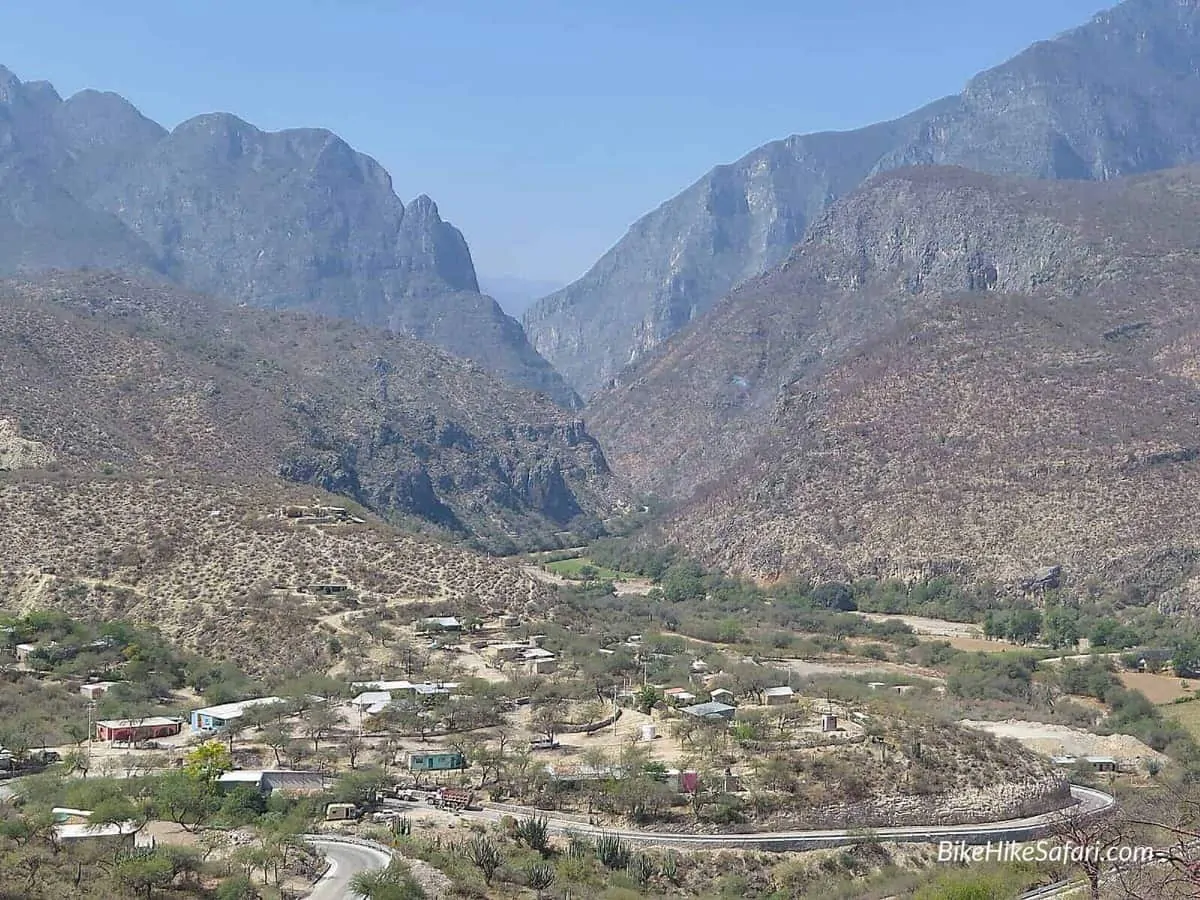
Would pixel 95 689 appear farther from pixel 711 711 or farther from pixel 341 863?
pixel 341 863

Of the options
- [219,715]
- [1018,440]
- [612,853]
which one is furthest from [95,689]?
[1018,440]

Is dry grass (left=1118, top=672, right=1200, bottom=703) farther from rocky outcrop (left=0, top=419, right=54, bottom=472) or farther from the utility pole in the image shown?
rocky outcrop (left=0, top=419, right=54, bottom=472)

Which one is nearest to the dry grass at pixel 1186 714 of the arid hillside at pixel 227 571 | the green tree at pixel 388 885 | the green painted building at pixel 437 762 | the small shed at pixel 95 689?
the arid hillside at pixel 227 571

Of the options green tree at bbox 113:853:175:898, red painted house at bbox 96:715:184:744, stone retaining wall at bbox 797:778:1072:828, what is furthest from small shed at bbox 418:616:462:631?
green tree at bbox 113:853:175:898

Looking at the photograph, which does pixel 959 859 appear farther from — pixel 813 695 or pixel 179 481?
pixel 179 481

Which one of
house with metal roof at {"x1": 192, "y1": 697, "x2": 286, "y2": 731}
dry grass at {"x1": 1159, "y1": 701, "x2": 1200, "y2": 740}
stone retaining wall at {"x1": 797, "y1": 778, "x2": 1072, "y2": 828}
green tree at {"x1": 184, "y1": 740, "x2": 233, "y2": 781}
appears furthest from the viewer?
dry grass at {"x1": 1159, "y1": 701, "x2": 1200, "y2": 740}

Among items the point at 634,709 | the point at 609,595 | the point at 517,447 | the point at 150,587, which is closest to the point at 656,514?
the point at 517,447
